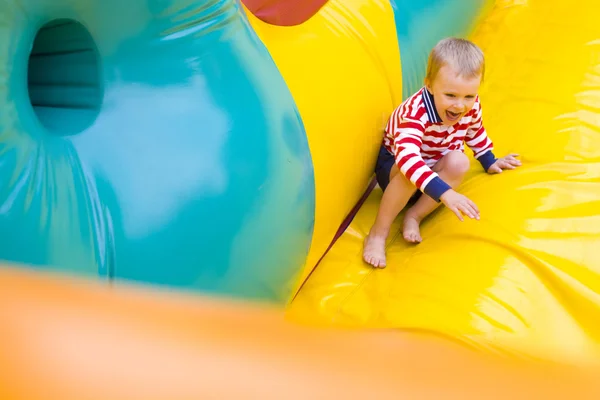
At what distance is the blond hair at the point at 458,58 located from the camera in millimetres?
1233

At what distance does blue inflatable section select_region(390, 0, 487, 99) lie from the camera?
1.55 meters

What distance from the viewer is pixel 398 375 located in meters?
0.35

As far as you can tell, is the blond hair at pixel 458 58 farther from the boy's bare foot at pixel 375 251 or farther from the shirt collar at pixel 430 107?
the boy's bare foot at pixel 375 251

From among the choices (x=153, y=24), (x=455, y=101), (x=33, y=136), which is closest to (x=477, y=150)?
(x=455, y=101)

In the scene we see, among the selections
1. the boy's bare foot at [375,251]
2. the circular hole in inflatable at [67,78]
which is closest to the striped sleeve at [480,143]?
the boy's bare foot at [375,251]

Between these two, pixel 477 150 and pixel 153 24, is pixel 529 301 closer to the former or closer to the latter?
pixel 477 150

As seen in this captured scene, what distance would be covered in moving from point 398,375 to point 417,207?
3.30ft

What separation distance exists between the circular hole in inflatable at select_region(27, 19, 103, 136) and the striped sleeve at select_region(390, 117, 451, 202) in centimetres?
63

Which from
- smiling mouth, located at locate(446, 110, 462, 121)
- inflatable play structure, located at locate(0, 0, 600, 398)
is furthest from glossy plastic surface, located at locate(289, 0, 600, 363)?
smiling mouth, located at locate(446, 110, 462, 121)

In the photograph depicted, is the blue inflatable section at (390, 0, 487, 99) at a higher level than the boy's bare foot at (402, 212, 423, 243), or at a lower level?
higher

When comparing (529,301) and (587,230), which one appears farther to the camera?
(587,230)

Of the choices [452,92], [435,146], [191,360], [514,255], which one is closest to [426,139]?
[435,146]

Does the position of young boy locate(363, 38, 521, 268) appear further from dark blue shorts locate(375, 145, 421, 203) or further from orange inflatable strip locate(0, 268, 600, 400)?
orange inflatable strip locate(0, 268, 600, 400)

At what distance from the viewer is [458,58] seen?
1.24 m
